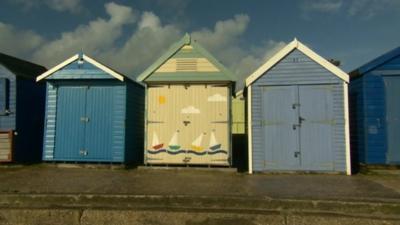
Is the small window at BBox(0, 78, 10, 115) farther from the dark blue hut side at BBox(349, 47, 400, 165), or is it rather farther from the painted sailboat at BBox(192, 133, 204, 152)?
the dark blue hut side at BBox(349, 47, 400, 165)

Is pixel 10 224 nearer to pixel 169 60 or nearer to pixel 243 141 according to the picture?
pixel 169 60

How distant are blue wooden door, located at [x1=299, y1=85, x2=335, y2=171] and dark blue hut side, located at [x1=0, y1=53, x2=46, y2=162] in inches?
360

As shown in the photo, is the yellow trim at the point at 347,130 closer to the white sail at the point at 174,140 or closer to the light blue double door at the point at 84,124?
the white sail at the point at 174,140

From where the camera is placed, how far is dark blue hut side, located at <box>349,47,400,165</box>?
32.8 feet

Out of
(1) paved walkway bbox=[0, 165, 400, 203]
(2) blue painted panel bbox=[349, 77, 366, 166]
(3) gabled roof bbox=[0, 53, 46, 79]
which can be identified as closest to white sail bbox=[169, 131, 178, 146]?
(1) paved walkway bbox=[0, 165, 400, 203]

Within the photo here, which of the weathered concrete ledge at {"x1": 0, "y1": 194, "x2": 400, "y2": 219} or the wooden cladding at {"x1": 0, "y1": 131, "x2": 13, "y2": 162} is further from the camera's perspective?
the wooden cladding at {"x1": 0, "y1": 131, "x2": 13, "y2": 162}

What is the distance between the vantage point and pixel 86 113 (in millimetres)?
11125

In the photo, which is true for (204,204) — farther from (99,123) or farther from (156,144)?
(99,123)

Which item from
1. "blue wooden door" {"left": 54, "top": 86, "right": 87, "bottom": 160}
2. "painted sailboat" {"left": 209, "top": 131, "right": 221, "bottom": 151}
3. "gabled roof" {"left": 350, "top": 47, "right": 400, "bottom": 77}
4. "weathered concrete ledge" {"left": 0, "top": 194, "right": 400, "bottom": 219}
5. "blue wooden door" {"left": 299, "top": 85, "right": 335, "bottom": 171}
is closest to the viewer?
"weathered concrete ledge" {"left": 0, "top": 194, "right": 400, "bottom": 219}

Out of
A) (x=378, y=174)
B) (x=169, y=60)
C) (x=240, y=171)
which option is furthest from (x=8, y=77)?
(x=378, y=174)

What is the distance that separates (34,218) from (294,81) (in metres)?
7.52

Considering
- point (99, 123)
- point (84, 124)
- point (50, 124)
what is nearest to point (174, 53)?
point (99, 123)

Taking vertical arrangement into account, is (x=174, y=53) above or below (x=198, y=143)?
above

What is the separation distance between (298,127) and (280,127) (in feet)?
1.68
